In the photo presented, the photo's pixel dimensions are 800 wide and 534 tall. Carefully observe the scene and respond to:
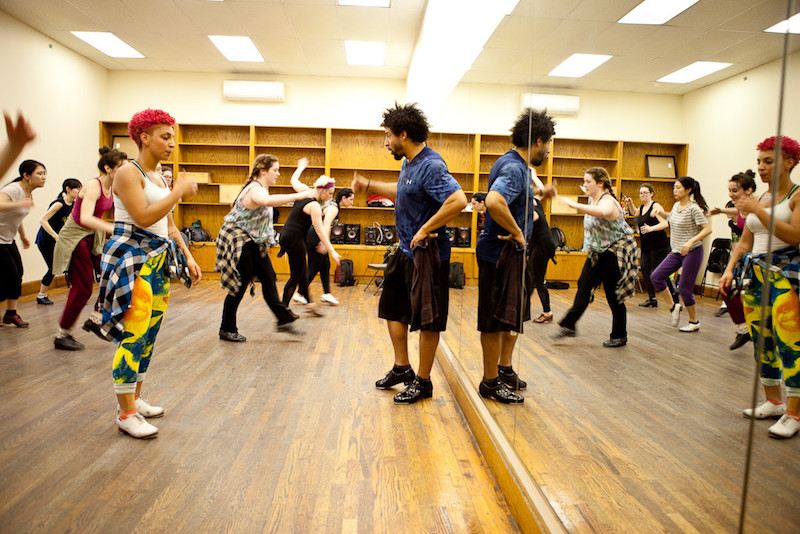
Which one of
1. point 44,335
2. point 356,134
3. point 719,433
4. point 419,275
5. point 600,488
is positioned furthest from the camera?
point 356,134

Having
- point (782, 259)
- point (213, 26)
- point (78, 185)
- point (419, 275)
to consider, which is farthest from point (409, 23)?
point (782, 259)

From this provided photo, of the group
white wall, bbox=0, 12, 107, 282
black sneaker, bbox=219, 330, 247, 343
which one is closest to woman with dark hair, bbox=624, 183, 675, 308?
black sneaker, bbox=219, 330, 247, 343

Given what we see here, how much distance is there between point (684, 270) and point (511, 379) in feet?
5.18

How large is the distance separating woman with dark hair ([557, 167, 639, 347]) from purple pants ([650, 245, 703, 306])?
0.73 feet

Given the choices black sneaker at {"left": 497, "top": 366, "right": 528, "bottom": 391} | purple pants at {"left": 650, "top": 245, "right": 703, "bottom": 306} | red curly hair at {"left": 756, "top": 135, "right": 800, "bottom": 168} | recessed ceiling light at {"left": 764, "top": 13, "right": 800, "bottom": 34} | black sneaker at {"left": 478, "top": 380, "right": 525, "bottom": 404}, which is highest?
recessed ceiling light at {"left": 764, "top": 13, "right": 800, "bottom": 34}

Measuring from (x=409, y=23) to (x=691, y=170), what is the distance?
6.47 m

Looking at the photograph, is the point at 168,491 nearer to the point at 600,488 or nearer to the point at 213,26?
the point at 600,488

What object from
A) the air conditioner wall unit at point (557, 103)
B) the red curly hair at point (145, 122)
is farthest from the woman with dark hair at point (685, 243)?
the red curly hair at point (145, 122)

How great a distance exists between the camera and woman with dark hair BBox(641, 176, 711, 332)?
0.97 m

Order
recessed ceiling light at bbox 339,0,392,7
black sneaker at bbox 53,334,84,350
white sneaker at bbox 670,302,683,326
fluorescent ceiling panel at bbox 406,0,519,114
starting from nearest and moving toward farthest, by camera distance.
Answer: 1. white sneaker at bbox 670,302,683,326
2. fluorescent ceiling panel at bbox 406,0,519,114
3. black sneaker at bbox 53,334,84,350
4. recessed ceiling light at bbox 339,0,392,7

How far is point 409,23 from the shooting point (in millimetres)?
6715

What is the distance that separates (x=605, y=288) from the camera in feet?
5.22

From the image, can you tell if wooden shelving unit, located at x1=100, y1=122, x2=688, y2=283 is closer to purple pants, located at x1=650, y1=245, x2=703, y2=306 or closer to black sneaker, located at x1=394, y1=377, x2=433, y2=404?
black sneaker, located at x1=394, y1=377, x2=433, y2=404

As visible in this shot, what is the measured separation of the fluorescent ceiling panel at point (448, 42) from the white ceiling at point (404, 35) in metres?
0.13
